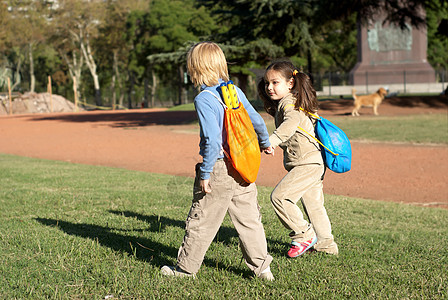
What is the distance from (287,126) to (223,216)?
844mm

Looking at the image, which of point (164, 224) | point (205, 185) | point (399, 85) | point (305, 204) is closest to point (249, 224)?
point (205, 185)

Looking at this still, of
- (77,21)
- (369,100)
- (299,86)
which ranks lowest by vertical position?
(369,100)

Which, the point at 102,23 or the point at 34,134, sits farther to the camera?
the point at 102,23

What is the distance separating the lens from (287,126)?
3965 millimetres

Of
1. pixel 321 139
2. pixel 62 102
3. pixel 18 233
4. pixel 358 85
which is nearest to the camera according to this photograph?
pixel 321 139

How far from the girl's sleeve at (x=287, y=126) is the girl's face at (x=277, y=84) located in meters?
0.14

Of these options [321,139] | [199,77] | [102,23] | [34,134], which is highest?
[102,23]

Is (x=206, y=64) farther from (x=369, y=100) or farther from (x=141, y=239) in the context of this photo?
(x=369, y=100)

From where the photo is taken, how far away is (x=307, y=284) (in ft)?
12.0

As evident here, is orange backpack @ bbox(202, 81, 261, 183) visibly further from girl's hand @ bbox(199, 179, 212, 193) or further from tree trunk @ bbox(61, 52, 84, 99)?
tree trunk @ bbox(61, 52, 84, 99)

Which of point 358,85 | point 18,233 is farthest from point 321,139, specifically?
point 358,85

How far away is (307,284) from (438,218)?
3.60 metres

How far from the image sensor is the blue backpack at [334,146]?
419 cm

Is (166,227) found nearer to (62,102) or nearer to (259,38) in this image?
(259,38)
